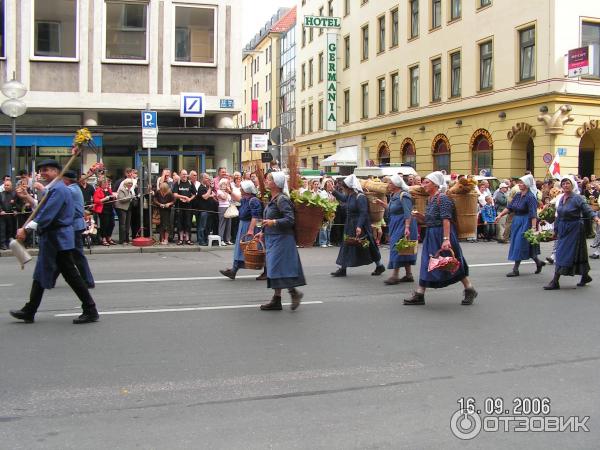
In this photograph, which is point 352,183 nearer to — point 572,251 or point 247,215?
point 247,215

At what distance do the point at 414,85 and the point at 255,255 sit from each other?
30702 mm

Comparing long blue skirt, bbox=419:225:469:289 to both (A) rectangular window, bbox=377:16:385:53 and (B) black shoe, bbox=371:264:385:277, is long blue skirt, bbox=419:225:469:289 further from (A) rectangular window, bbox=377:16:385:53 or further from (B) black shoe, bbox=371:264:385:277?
(A) rectangular window, bbox=377:16:385:53

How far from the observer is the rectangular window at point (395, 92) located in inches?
1610

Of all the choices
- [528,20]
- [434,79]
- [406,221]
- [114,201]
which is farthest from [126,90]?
[434,79]

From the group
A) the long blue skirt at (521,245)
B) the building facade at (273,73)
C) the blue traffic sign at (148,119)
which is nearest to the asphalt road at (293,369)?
the long blue skirt at (521,245)

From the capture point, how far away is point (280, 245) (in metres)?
8.79

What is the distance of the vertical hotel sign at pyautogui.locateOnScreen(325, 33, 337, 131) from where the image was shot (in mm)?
49094

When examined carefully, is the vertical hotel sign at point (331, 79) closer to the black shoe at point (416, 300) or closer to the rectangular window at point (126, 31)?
the rectangular window at point (126, 31)

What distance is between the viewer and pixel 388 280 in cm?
1127

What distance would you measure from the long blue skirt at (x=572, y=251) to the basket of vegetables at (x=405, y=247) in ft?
7.08

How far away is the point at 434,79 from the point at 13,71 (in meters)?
21.9

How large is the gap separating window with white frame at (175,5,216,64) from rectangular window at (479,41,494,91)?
1402 cm

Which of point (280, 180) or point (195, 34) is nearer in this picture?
point (280, 180)

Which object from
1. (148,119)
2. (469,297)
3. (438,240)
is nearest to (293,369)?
(438,240)
